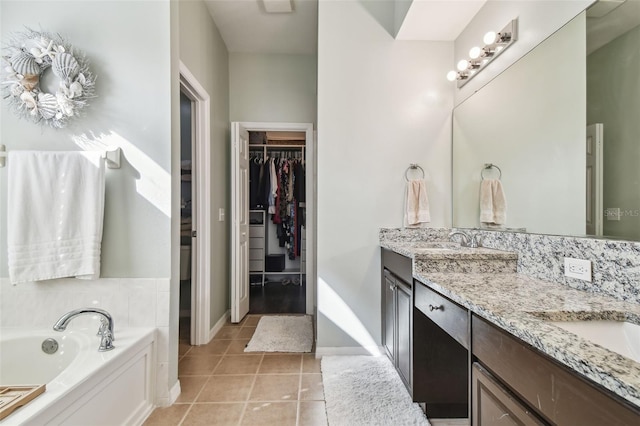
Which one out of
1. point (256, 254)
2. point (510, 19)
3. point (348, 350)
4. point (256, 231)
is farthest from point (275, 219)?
point (510, 19)

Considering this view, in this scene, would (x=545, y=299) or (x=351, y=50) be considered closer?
(x=545, y=299)

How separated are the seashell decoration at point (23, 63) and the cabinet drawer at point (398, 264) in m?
2.36

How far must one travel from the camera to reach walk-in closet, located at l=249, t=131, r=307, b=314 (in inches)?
175

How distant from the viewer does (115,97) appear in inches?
71.1

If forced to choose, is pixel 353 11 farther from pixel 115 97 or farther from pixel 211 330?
pixel 211 330

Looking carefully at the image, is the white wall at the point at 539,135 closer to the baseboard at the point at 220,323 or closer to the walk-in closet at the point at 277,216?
the baseboard at the point at 220,323

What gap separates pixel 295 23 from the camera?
291 centimetres

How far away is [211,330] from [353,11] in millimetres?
2932

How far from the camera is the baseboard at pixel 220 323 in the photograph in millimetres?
2789

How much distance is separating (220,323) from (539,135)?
9.68 ft

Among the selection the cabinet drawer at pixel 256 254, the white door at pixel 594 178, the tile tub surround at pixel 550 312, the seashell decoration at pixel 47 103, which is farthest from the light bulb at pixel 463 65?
the cabinet drawer at pixel 256 254

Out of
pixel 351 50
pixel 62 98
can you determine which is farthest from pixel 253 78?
pixel 62 98

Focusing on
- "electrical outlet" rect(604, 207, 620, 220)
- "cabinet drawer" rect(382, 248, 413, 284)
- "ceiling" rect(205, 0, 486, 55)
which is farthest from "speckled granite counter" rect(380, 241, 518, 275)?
"ceiling" rect(205, 0, 486, 55)

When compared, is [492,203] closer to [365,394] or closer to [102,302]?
[365,394]
